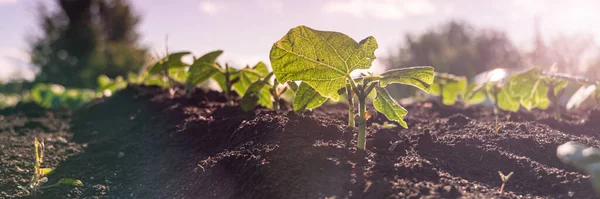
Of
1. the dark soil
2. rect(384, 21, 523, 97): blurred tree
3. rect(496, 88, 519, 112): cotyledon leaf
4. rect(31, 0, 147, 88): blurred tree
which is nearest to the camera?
the dark soil

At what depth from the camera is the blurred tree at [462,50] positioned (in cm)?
1445

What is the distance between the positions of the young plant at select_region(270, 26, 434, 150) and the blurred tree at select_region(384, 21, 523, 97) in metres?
12.3

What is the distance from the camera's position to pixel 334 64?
1.96m

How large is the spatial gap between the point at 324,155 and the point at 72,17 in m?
21.7

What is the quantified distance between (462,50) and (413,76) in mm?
13644

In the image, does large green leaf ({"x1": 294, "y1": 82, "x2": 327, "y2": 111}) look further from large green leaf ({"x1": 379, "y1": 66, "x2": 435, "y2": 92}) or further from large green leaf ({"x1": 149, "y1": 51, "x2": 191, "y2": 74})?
large green leaf ({"x1": 149, "y1": 51, "x2": 191, "y2": 74})

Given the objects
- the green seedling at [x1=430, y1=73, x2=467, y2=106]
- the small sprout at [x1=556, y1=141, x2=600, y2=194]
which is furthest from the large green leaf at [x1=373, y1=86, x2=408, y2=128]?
the green seedling at [x1=430, y1=73, x2=467, y2=106]

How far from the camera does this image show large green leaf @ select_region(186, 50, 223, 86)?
3125 mm

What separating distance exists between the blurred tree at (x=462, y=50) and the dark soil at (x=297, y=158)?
1141 centimetres

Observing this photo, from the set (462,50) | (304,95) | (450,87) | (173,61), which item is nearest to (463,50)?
(462,50)

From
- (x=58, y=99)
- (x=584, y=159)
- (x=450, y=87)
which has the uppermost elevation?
(x=58, y=99)

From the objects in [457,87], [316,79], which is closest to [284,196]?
[316,79]

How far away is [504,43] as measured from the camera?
52.8ft

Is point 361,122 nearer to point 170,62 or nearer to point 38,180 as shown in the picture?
point 38,180
